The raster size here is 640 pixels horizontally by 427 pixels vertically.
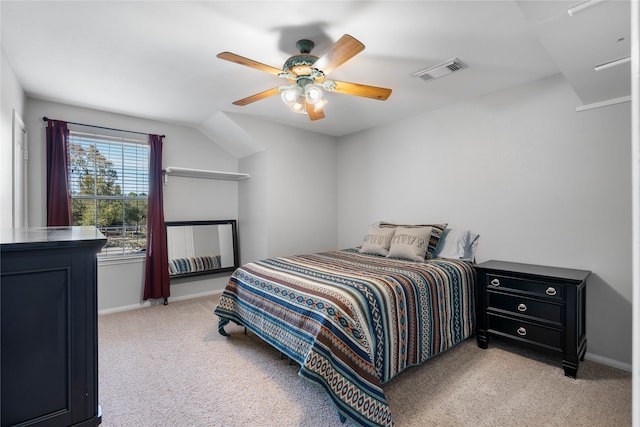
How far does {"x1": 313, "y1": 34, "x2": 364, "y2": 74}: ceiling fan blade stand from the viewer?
1.81m

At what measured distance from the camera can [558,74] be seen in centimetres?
277

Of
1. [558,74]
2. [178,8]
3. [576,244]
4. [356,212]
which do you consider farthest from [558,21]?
[356,212]

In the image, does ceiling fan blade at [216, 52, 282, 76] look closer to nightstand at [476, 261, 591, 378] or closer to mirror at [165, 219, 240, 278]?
nightstand at [476, 261, 591, 378]

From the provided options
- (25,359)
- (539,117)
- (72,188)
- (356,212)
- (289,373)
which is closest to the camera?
(25,359)

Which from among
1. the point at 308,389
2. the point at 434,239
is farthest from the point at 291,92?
the point at 308,389

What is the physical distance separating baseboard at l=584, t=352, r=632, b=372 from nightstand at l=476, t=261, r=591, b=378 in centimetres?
14

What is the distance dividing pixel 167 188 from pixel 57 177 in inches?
45.6

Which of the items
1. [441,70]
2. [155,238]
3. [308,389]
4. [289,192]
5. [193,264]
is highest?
[441,70]

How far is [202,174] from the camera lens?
14.5 ft

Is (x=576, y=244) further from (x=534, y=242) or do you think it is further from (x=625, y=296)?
(x=625, y=296)

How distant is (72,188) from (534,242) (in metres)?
5.07

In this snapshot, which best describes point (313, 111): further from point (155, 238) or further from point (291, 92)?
point (155, 238)

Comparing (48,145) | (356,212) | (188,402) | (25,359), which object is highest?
(48,145)

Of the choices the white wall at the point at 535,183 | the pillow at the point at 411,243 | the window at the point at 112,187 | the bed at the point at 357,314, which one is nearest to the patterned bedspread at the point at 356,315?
the bed at the point at 357,314
